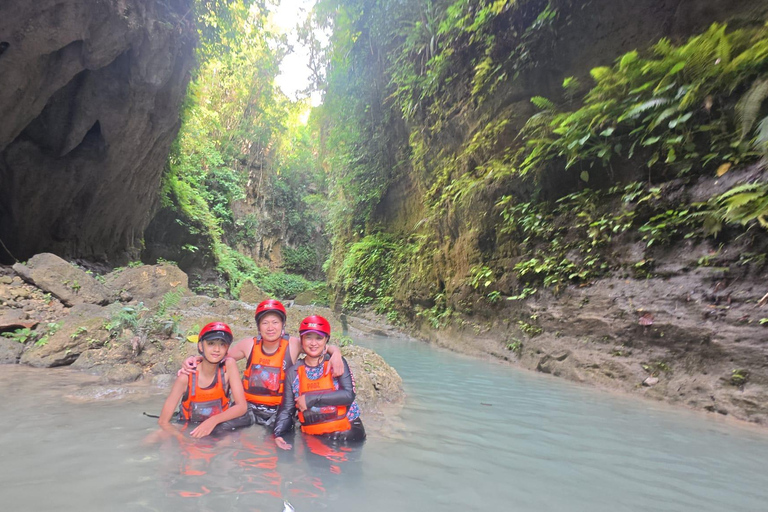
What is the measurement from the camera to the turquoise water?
6.82ft

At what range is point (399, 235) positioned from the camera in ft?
46.9

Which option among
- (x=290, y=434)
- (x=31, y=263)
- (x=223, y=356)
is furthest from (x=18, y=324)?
(x=290, y=434)

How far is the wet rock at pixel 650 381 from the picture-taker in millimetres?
4816

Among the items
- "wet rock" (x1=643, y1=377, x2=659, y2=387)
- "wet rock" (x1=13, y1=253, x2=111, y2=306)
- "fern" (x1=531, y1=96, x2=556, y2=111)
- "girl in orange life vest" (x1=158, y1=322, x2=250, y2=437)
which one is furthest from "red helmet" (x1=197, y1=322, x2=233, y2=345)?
"fern" (x1=531, y1=96, x2=556, y2=111)

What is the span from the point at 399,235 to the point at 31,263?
33.1ft

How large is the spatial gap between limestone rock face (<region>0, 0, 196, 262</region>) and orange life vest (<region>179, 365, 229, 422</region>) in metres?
7.15

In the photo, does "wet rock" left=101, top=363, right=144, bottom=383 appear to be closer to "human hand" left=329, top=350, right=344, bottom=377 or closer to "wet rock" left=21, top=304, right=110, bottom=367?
"wet rock" left=21, top=304, right=110, bottom=367

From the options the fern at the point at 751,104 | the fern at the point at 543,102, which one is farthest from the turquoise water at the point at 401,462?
the fern at the point at 543,102

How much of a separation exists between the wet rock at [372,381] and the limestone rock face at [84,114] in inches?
295

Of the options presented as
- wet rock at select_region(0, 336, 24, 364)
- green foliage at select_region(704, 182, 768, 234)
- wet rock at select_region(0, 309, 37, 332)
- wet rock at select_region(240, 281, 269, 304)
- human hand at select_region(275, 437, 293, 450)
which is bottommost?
wet rock at select_region(0, 336, 24, 364)

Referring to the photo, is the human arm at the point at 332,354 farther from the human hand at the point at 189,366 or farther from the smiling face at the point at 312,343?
the human hand at the point at 189,366

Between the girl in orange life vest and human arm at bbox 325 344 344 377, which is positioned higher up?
human arm at bbox 325 344 344 377

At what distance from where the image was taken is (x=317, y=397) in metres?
3.00

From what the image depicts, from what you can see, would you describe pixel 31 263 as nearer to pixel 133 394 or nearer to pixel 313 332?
pixel 133 394
